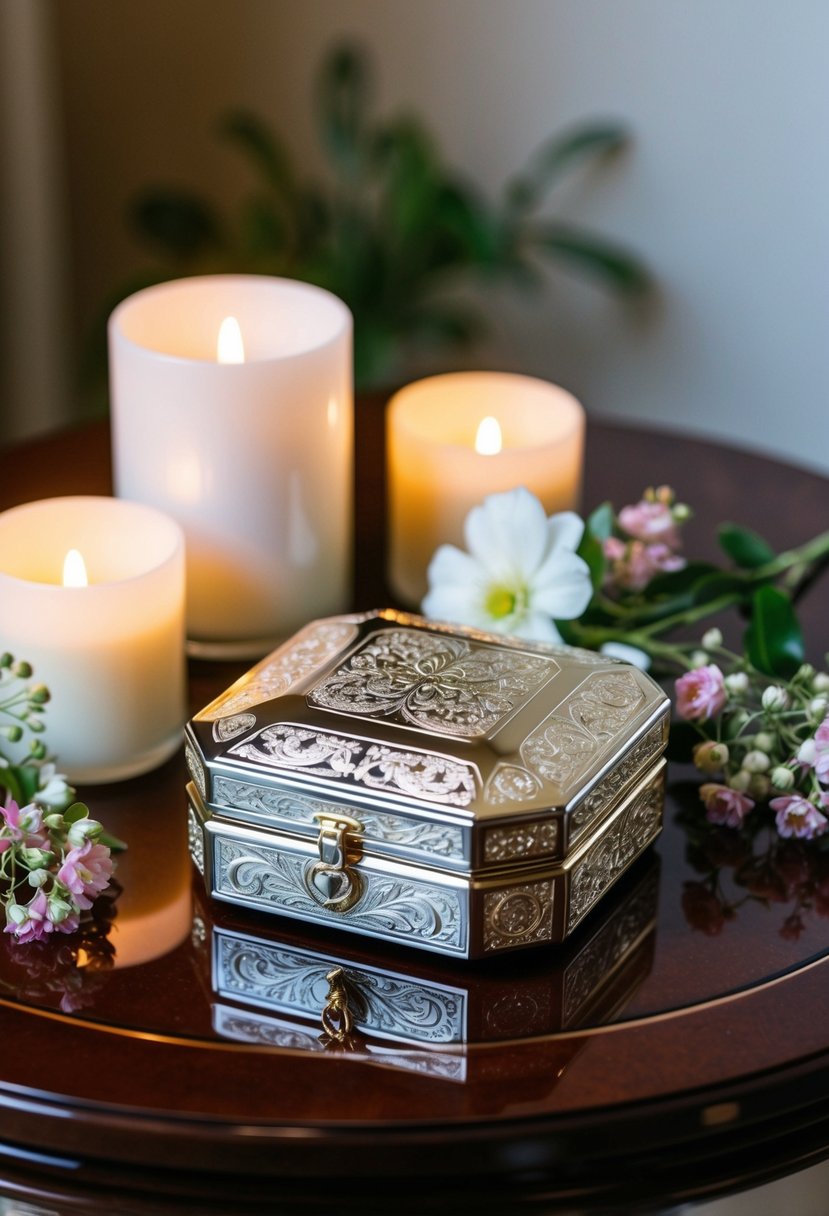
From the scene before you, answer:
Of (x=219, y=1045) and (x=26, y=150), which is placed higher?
(x=26, y=150)

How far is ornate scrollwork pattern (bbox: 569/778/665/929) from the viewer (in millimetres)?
557

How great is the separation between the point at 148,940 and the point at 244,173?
1.49 m

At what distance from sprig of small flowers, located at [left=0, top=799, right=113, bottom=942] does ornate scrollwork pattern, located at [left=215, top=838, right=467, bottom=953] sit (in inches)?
1.9

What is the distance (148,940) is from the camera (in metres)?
0.58

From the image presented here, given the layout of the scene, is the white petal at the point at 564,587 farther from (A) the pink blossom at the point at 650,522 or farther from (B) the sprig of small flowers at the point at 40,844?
(B) the sprig of small flowers at the point at 40,844

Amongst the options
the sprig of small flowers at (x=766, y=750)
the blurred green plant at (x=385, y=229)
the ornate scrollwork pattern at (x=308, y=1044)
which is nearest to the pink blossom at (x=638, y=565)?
the sprig of small flowers at (x=766, y=750)

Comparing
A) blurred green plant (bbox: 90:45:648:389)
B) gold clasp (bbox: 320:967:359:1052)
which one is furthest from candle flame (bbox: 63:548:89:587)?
blurred green plant (bbox: 90:45:648:389)

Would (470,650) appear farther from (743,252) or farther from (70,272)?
(70,272)

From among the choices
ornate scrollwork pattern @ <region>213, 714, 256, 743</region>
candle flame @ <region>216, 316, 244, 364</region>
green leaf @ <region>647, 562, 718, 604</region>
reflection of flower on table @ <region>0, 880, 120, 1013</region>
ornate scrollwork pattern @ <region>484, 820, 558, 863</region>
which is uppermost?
candle flame @ <region>216, 316, 244, 364</region>

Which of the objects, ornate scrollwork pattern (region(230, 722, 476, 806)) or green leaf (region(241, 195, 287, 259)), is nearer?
ornate scrollwork pattern (region(230, 722, 476, 806))

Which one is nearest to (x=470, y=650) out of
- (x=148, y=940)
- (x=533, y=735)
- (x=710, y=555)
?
(x=533, y=735)

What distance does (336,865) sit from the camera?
0.54 m

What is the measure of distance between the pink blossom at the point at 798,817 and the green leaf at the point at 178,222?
134 centimetres

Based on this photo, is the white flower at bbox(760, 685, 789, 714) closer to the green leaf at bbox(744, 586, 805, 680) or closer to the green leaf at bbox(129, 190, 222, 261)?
the green leaf at bbox(744, 586, 805, 680)
